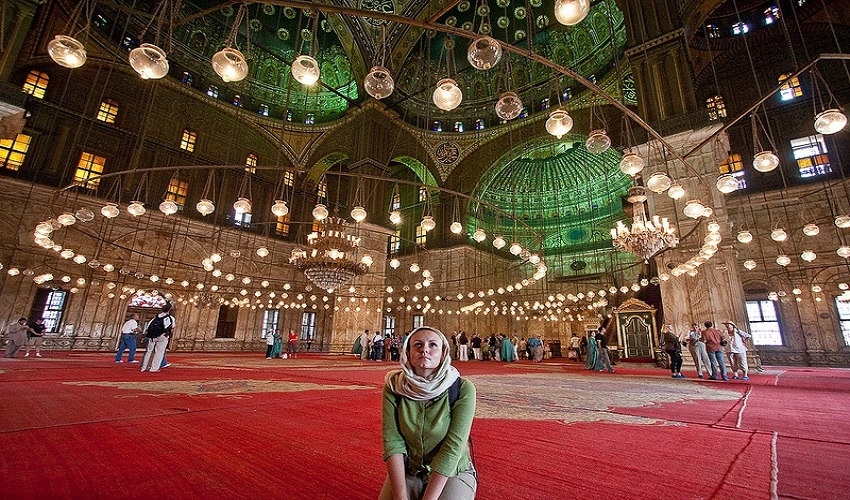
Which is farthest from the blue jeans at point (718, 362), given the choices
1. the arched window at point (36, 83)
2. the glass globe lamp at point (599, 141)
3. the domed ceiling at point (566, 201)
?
the arched window at point (36, 83)

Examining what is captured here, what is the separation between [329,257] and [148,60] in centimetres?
807

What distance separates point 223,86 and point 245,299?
9707 millimetres

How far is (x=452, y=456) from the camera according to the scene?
1102mm

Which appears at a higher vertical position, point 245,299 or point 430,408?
point 245,299

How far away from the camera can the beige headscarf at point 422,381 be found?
117cm

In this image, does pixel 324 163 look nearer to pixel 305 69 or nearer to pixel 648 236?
pixel 648 236

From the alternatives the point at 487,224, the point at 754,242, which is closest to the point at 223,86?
the point at 487,224

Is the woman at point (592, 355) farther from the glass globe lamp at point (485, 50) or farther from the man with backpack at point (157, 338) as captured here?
the man with backpack at point (157, 338)

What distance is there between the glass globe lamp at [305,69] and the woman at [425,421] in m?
2.68

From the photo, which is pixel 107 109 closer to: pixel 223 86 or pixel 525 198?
pixel 223 86

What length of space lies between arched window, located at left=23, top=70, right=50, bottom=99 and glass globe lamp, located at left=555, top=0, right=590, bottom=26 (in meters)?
17.4

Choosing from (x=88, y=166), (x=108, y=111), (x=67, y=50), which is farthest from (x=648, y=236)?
(x=108, y=111)

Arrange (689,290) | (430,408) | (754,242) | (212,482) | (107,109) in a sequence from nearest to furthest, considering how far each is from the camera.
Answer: (430,408) < (212,482) < (689,290) < (754,242) < (107,109)

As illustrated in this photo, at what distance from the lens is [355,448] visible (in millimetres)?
1981
